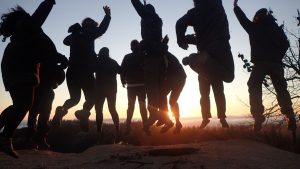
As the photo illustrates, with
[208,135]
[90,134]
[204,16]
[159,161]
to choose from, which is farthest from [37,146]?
[90,134]

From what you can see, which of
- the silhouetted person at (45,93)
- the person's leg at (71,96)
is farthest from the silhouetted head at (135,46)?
the silhouetted person at (45,93)

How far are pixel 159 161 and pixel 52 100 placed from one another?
3.05m

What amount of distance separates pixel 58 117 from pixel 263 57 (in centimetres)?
428

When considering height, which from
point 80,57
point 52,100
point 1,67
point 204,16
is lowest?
point 52,100

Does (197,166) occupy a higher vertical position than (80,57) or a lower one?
lower

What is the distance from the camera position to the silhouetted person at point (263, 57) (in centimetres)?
651

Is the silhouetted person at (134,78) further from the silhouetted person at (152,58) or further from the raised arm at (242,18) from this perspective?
Result: the raised arm at (242,18)

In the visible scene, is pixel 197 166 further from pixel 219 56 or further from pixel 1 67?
pixel 1 67

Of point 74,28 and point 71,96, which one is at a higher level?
point 74,28

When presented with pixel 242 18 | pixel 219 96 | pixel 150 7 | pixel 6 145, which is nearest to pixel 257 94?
pixel 219 96

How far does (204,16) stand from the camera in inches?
233

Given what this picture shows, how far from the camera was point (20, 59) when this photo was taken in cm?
528

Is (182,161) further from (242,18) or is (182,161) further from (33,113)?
(242,18)

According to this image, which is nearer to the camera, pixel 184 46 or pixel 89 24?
pixel 184 46
